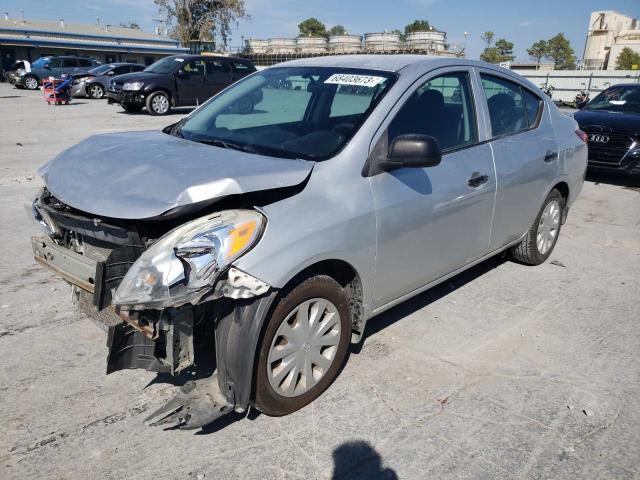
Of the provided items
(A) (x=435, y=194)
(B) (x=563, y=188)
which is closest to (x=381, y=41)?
(B) (x=563, y=188)

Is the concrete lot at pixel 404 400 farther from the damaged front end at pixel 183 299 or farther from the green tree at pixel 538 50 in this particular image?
the green tree at pixel 538 50

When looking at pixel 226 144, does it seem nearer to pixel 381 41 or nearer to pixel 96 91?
pixel 96 91

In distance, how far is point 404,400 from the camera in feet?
10.3

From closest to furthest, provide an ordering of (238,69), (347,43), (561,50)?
(238,69)
(347,43)
(561,50)

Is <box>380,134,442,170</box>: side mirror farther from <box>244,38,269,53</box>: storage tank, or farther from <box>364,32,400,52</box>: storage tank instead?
<box>244,38,269,53</box>: storage tank

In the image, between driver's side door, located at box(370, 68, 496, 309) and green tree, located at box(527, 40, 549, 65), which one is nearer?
driver's side door, located at box(370, 68, 496, 309)

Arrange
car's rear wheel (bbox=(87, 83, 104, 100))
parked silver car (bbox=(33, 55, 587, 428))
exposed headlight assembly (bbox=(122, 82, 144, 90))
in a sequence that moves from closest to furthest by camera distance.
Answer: parked silver car (bbox=(33, 55, 587, 428)) < exposed headlight assembly (bbox=(122, 82, 144, 90)) < car's rear wheel (bbox=(87, 83, 104, 100))

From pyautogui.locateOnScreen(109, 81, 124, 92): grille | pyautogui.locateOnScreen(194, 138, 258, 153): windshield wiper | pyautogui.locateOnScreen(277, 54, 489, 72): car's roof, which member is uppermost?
pyautogui.locateOnScreen(277, 54, 489, 72): car's roof

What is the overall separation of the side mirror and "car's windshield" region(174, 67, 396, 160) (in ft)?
0.88

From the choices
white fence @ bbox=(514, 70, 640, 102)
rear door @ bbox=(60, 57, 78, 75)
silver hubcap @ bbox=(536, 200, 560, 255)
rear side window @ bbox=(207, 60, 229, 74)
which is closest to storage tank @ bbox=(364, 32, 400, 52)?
white fence @ bbox=(514, 70, 640, 102)

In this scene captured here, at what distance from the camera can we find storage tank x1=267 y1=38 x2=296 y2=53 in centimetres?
6159

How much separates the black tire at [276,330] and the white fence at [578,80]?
30923 millimetres

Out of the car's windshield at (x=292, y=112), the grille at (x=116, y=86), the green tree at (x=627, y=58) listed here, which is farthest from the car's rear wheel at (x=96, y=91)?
the green tree at (x=627, y=58)

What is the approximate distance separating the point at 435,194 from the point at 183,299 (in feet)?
5.87
